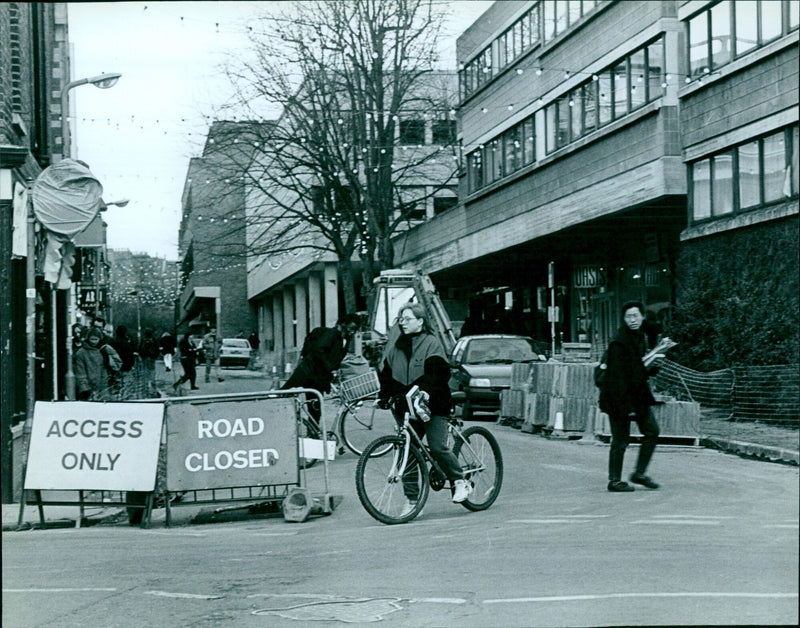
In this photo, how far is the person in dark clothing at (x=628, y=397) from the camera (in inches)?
141

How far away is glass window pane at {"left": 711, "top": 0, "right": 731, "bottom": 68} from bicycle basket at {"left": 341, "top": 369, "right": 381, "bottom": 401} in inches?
280

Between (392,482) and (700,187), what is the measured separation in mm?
4104

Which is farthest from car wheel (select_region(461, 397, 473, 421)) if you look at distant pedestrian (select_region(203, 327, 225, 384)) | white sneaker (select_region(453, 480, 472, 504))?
distant pedestrian (select_region(203, 327, 225, 384))

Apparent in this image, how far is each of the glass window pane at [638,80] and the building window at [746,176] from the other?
0.98ft

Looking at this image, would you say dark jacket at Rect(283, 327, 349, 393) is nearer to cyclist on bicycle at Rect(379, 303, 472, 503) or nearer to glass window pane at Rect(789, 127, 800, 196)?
cyclist on bicycle at Rect(379, 303, 472, 503)

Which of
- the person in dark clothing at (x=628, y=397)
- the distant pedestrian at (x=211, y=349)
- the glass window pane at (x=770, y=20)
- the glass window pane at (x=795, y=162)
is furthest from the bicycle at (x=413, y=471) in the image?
the glass window pane at (x=795, y=162)

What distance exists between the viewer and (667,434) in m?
3.80

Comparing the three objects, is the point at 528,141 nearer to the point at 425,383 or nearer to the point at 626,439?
the point at 626,439

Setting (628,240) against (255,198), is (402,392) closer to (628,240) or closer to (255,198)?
(255,198)

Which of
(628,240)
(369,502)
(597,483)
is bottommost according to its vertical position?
(369,502)

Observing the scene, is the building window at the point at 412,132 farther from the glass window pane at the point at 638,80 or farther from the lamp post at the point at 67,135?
the lamp post at the point at 67,135

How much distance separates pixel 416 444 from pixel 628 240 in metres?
3.93

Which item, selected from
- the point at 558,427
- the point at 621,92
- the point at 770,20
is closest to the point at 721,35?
the point at 770,20

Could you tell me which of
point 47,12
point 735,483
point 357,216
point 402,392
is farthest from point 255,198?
point 402,392
